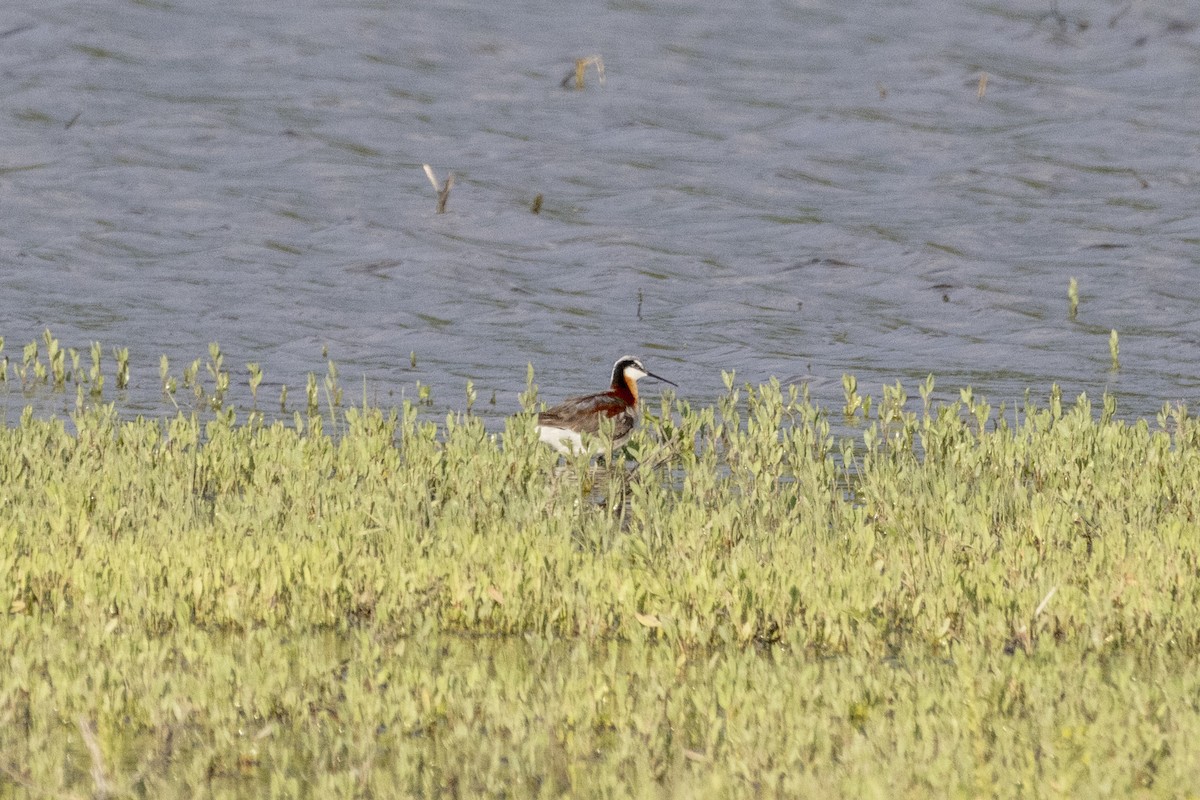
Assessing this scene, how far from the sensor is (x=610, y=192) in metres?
26.6

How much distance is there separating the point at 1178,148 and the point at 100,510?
2313 centimetres

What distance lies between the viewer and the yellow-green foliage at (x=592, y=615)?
19.3 feet

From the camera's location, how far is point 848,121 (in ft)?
101

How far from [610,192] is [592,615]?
19.3 meters

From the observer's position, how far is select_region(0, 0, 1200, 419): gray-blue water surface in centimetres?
1895

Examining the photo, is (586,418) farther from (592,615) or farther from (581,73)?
(581,73)

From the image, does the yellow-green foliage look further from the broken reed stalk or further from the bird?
the broken reed stalk

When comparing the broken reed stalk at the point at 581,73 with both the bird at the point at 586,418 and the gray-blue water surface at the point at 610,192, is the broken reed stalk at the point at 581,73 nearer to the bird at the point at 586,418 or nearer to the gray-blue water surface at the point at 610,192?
the gray-blue water surface at the point at 610,192

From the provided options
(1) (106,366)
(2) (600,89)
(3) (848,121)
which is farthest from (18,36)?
(1) (106,366)

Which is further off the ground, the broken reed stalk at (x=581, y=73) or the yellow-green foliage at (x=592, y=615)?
the broken reed stalk at (x=581, y=73)

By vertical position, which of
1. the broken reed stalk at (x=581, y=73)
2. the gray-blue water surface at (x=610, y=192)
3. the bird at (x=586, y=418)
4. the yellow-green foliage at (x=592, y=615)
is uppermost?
the broken reed stalk at (x=581, y=73)

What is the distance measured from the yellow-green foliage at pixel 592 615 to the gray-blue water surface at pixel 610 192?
4586 millimetres

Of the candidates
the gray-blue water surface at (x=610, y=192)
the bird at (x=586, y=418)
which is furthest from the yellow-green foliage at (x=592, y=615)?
the gray-blue water surface at (x=610, y=192)

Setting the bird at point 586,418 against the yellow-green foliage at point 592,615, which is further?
the bird at point 586,418
